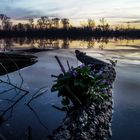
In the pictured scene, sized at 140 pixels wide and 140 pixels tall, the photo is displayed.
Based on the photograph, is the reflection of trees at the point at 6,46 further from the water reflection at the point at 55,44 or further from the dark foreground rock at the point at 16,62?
the dark foreground rock at the point at 16,62

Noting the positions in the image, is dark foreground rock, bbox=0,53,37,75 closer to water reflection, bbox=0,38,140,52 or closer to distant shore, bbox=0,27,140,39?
water reflection, bbox=0,38,140,52

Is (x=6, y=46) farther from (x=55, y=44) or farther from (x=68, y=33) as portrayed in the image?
(x=68, y=33)

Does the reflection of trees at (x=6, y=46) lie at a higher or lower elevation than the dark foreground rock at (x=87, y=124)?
lower

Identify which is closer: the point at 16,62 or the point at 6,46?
the point at 16,62

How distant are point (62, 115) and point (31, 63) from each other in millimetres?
17279

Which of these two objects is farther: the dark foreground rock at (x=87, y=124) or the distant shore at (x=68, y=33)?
the distant shore at (x=68, y=33)

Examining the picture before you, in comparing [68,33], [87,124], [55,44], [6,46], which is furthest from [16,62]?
[68,33]

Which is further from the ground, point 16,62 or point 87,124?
point 87,124

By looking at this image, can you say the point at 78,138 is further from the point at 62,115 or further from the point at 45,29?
the point at 45,29

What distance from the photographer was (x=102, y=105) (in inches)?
447

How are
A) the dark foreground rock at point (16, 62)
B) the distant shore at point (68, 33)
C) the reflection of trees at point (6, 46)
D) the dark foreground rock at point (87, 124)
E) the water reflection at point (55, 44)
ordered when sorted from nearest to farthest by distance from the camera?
the dark foreground rock at point (87, 124) < the dark foreground rock at point (16, 62) < the reflection of trees at point (6, 46) < the water reflection at point (55, 44) < the distant shore at point (68, 33)

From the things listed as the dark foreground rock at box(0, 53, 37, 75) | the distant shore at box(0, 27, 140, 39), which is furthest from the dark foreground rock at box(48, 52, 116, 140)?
the distant shore at box(0, 27, 140, 39)

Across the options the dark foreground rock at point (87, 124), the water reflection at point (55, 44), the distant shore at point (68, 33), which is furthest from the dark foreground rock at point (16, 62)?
the distant shore at point (68, 33)

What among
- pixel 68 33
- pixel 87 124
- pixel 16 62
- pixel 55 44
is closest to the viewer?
pixel 87 124
